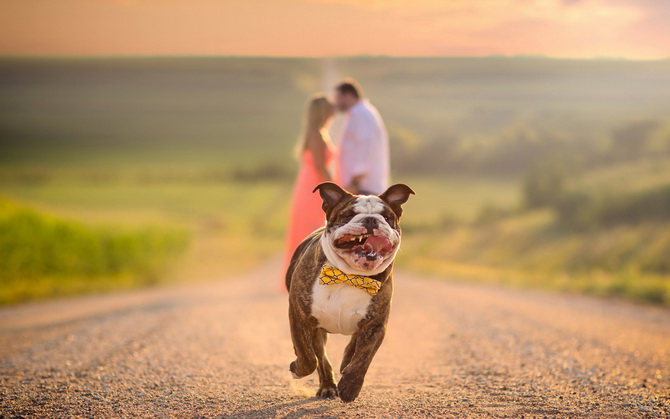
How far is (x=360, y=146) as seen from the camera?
28.3ft

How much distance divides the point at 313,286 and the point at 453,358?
322cm

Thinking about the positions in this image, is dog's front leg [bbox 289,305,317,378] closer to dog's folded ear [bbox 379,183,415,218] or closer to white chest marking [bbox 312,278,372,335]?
white chest marking [bbox 312,278,372,335]

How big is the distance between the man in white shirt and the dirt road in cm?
207

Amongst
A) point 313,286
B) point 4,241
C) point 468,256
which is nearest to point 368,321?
point 313,286

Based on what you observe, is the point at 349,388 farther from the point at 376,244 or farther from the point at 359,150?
the point at 359,150

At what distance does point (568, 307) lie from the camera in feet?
48.4

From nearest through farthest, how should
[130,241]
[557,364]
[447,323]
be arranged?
1. [557,364]
2. [447,323]
3. [130,241]

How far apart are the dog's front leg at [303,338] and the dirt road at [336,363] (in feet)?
1.06

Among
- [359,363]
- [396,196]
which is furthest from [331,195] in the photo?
[359,363]

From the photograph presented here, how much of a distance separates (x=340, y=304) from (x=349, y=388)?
0.64m

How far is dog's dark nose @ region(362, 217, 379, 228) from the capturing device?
480 centimetres

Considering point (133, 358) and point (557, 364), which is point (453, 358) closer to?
point (557, 364)

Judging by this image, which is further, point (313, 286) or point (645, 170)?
point (645, 170)

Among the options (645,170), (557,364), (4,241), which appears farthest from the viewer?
(645,170)
